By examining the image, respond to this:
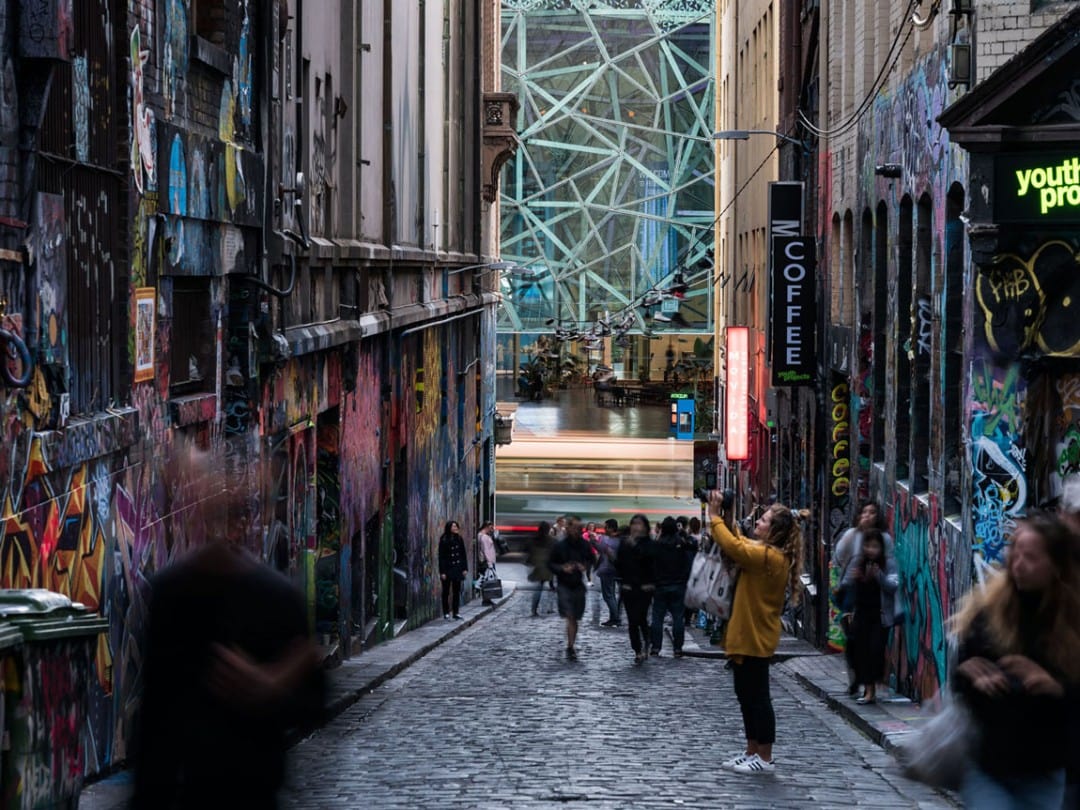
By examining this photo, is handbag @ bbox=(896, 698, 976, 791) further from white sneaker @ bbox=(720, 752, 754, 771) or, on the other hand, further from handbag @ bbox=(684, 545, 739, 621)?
white sneaker @ bbox=(720, 752, 754, 771)

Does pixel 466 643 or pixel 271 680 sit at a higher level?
pixel 271 680

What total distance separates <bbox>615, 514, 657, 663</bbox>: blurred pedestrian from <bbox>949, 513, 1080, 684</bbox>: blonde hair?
13122 millimetres

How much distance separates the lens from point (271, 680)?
5.77 meters

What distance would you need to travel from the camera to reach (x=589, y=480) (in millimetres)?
57625

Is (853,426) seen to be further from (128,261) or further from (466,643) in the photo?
(128,261)

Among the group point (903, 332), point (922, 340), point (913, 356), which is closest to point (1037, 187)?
point (922, 340)

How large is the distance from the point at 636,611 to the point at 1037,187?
27.3 feet

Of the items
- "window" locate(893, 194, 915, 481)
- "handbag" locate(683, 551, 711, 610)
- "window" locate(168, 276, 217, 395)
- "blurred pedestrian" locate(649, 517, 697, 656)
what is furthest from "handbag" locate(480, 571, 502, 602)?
"handbag" locate(683, 551, 711, 610)

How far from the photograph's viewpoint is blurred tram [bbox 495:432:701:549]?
166ft

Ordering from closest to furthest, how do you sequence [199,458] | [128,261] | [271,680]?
1. [271,680]
2. [199,458]
3. [128,261]

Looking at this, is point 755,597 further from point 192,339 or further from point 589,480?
point 589,480

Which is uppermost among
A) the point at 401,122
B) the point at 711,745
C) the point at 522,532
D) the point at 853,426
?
the point at 401,122

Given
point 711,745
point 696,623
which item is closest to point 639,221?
point 696,623

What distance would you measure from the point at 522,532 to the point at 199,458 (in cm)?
4030
